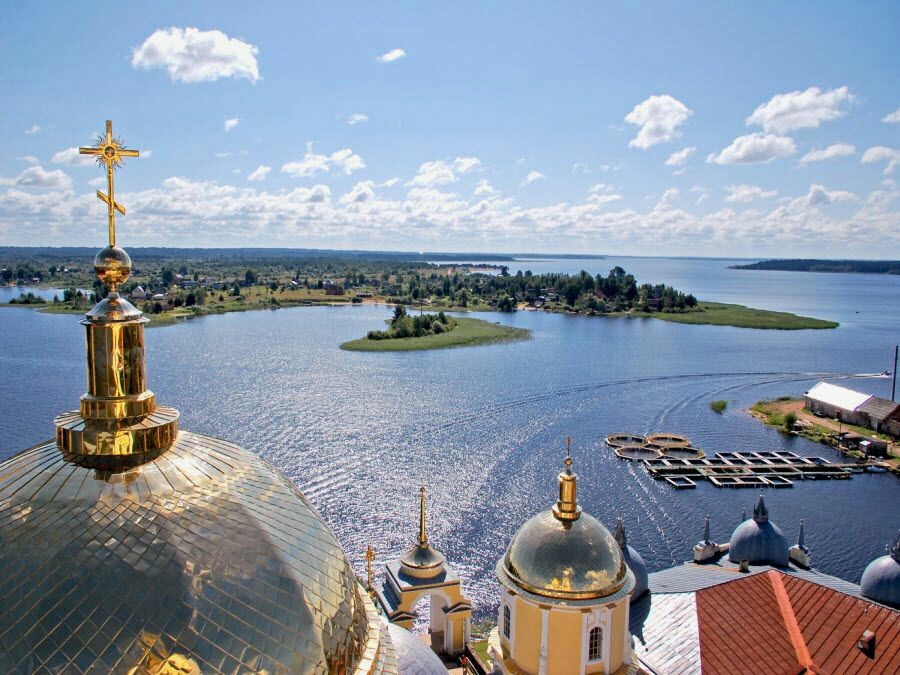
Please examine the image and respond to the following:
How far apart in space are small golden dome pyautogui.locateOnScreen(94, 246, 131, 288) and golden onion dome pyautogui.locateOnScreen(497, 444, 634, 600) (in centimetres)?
684

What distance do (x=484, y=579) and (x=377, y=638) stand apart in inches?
654

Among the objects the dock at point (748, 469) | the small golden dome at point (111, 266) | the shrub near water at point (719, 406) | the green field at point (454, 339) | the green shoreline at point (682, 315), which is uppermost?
the small golden dome at point (111, 266)

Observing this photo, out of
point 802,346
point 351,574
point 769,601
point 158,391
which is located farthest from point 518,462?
point 802,346

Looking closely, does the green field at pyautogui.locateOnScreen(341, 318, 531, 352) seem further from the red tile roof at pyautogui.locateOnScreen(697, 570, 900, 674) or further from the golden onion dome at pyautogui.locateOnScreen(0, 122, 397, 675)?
the golden onion dome at pyautogui.locateOnScreen(0, 122, 397, 675)

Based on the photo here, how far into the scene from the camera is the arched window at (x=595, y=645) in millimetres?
10070

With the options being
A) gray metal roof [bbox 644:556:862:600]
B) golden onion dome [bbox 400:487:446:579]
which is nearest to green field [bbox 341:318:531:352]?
gray metal roof [bbox 644:556:862:600]

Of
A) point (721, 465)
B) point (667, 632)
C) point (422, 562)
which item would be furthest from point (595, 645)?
point (721, 465)

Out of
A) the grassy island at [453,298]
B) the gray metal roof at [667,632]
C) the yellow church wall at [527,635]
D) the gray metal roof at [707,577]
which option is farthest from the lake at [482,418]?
the grassy island at [453,298]

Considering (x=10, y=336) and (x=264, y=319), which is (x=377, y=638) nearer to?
(x=10, y=336)

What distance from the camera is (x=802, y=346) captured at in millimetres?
65125

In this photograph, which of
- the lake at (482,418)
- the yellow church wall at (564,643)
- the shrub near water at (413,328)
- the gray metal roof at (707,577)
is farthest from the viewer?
the shrub near water at (413,328)

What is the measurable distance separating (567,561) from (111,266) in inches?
292

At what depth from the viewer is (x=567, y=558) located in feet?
32.7

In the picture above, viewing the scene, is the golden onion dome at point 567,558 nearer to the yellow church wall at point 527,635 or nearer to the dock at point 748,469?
the yellow church wall at point 527,635
